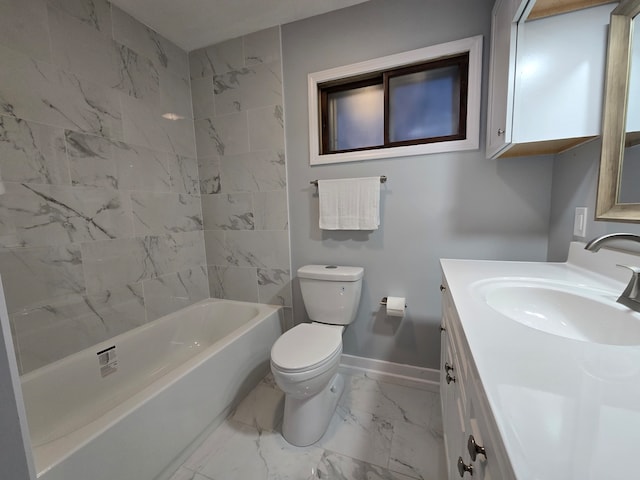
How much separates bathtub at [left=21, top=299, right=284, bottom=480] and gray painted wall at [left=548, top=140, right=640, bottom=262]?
1.72 m

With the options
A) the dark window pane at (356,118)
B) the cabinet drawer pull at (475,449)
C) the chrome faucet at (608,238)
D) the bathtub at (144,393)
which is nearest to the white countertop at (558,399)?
A: the cabinet drawer pull at (475,449)

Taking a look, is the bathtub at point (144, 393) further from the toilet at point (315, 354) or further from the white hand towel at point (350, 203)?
the white hand towel at point (350, 203)

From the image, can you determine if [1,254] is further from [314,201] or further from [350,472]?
[350,472]

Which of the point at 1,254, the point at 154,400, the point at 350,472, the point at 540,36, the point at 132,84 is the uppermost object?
the point at 132,84

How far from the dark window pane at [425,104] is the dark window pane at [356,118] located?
88 millimetres

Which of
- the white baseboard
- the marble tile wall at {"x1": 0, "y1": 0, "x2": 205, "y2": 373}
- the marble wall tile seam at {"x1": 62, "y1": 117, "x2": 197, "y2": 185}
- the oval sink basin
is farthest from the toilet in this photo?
the marble wall tile seam at {"x1": 62, "y1": 117, "x2": 197, "y2": 185}

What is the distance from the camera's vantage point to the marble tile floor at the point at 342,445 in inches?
44.6

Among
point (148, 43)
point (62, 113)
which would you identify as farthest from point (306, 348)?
point (148, 43)

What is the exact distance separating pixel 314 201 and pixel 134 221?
118cm

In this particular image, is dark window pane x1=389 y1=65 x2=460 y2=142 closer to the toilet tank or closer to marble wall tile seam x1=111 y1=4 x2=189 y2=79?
the toilet tank

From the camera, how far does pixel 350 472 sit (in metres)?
1.13

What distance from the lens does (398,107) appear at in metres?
1.66

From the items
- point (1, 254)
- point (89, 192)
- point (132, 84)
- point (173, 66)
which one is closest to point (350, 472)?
point (1, 254)

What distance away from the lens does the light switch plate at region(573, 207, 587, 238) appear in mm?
1068
